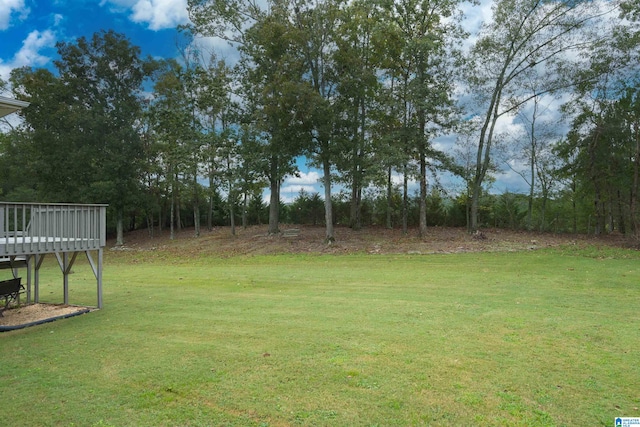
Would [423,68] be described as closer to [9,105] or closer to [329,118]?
[329,118]

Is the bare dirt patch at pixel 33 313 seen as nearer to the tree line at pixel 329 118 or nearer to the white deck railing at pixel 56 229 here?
the white deck railing at pixel 56 229

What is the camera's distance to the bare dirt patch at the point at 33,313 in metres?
6.64

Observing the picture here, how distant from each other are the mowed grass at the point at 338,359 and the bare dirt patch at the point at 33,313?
59cm

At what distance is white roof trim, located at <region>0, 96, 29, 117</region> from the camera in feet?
22.7

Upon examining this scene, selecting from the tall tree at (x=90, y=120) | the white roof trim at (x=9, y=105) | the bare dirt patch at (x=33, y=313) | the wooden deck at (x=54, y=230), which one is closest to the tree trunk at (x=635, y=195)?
the wooden deck at (x=54, y=230)

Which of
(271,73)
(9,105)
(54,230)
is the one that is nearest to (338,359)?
(54,230)

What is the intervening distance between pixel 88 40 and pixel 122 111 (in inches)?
180

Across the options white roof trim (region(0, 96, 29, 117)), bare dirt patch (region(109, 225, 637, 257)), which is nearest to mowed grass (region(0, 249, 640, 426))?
white roof trim (region(0, 96, 29, 117))

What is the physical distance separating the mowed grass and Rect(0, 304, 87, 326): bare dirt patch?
0.59m

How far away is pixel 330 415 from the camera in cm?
306

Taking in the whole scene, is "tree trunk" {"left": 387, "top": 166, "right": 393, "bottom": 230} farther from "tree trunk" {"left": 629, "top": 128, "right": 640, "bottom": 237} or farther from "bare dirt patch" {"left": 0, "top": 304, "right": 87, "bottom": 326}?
"bare dirt patch" {"left": 0, "top": 304, "right": 87, "bottom": 326}

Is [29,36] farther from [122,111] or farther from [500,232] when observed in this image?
[500,232]

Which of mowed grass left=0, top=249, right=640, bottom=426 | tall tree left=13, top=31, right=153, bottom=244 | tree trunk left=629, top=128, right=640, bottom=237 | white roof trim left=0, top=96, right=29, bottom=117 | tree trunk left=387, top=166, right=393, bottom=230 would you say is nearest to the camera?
mowed grass left=0, top=249, right=640, bottom=426

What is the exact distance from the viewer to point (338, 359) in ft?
13.6
